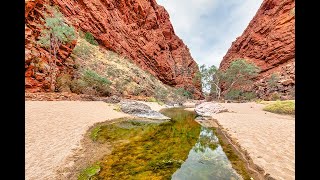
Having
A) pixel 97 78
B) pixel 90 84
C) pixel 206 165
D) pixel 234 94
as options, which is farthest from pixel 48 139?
pixel 234 94

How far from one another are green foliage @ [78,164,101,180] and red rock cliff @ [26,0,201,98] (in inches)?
656

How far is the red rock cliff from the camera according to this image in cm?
4540

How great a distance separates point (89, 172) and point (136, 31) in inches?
2654

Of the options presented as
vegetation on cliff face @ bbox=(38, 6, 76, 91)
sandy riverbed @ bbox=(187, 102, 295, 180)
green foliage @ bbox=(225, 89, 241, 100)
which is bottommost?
sandy riverbed @ bbox=(187, 102, 295, 180)

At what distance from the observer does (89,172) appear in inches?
247

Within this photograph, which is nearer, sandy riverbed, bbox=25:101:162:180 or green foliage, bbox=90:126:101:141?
sandy riverbed, bbox=25:101:162:180

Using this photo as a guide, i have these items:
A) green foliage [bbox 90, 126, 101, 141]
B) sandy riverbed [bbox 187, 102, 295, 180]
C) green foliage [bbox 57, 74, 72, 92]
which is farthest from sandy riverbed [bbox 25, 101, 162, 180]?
green foliage [bbox 57, 74, 72, 92]

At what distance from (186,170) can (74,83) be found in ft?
73.5

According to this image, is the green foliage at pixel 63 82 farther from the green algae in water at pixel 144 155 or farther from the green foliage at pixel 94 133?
the green algae in water at pixel 144 155

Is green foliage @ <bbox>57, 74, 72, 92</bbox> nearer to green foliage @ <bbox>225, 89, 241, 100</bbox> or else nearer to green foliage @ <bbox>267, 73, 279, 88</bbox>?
green foliage @ <bbox>267, 73, 279, 88</bbox>

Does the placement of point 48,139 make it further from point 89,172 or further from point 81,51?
point 81,51

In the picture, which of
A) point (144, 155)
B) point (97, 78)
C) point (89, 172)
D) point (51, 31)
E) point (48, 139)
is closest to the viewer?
point (89, 172)
